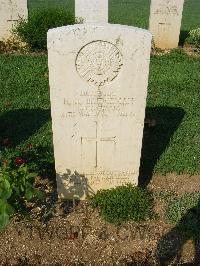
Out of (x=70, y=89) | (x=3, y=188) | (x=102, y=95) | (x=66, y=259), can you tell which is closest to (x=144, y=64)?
(x=102, y=95)

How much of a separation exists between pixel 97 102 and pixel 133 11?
16.2m

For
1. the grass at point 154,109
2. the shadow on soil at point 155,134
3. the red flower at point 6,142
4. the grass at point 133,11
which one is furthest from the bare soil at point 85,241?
the grass at point 133,11

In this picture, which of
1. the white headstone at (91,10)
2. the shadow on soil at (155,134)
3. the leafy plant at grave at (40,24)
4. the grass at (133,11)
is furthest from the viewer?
the grass at (133,11)

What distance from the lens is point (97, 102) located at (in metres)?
4.19

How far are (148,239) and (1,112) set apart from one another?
3.87 meters

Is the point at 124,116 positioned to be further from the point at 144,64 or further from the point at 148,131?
the point at 148,131

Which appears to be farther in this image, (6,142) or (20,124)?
(20,124)

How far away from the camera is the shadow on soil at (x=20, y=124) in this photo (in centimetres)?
609

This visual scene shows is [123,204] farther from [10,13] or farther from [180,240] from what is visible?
[10,13]

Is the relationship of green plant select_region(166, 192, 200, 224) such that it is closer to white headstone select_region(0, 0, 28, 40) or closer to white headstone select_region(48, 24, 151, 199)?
white headstone select_region(48, 24, 151, 199)

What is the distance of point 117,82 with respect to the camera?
4051 mm

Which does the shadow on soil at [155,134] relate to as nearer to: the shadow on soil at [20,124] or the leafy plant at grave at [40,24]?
the shadow on soil at [20,124]

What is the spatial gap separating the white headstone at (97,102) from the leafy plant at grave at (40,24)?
660 cm

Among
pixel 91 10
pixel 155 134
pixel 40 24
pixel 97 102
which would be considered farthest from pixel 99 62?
pixel 91 10
